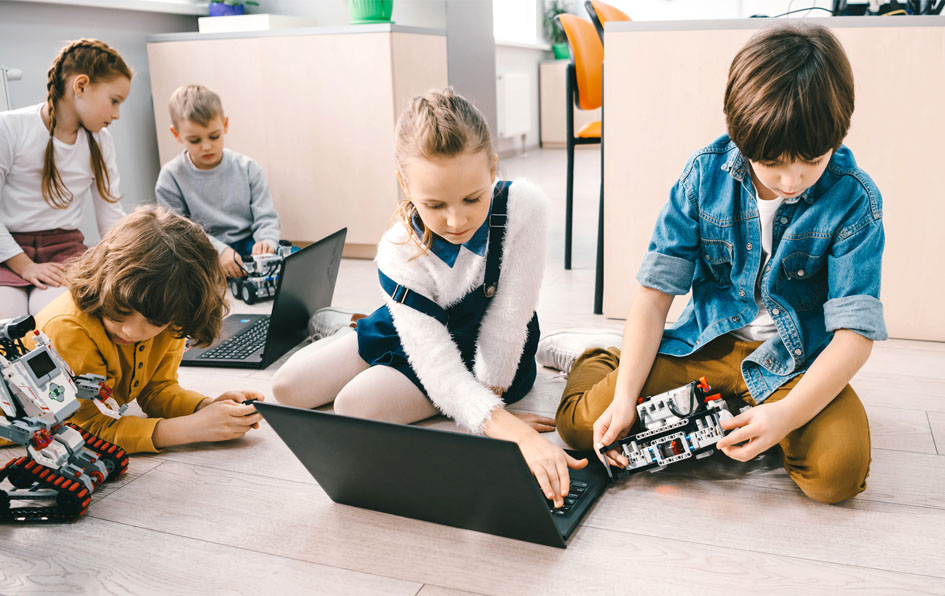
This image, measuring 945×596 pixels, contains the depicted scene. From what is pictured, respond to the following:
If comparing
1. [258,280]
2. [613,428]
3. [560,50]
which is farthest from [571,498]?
[560,50]

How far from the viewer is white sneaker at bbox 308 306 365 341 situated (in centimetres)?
160

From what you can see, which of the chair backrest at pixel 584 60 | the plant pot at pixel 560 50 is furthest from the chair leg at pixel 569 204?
the plant pot at pixel 560 50

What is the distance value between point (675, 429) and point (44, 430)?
76 cm

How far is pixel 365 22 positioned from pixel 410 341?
1.57 m

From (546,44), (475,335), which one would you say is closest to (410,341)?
(475,335)

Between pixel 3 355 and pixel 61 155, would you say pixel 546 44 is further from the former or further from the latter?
pixel 3 355

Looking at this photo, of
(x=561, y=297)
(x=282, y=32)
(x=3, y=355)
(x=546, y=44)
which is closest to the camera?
(x=3, y=355)

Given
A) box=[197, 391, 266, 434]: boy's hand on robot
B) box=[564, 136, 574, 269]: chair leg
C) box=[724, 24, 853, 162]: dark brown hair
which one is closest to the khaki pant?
box=[724, 24, 853, 162]: dark brown hair

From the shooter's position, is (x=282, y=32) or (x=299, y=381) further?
(x=282, y=32)

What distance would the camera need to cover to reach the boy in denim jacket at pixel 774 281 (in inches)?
33.6

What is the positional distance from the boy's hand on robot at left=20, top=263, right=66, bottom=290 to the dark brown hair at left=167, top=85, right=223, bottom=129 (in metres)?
0.57

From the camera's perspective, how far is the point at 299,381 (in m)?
1.27

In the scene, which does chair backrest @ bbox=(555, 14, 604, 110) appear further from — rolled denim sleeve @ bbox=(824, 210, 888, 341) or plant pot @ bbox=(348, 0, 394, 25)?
rolled denim sleeve @ bbox=(824, 210, 888, 341)

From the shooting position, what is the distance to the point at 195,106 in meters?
2.03
